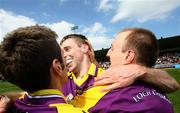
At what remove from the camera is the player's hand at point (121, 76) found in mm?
2891

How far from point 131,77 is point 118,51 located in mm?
273

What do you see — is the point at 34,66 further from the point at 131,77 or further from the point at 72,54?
the point at 72,54

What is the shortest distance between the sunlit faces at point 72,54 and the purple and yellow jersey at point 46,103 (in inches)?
89.8

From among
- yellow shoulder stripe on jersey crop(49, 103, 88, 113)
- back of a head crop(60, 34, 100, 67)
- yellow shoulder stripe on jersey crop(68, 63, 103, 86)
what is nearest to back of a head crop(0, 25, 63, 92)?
yellow shoulder stripe on jersey crop(49, 103, 88, 113)

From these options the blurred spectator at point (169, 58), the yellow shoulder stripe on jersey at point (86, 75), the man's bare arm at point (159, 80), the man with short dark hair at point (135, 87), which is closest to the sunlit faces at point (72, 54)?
the yellow shoulder stripe on jersey at point (86, 75)

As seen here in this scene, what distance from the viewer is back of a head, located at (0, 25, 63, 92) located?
92.6 inches

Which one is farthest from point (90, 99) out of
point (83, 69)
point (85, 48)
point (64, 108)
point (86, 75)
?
point (85, 48)

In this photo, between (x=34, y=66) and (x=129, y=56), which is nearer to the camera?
(x=34, y=66)

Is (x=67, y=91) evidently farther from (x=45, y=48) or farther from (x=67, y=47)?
(x=45, y=48)

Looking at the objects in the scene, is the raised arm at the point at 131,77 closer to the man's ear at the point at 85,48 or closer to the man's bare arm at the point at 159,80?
the man's bare arm at the point at 159,80

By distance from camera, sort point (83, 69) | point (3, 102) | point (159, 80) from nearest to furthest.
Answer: point (3, 102) → point (159, 80) → point (83, 69)

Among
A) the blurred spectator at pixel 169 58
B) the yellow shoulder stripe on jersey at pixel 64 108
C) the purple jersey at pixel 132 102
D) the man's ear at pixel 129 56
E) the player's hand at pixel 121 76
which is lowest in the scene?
the blurred spectator at pixel 169 58

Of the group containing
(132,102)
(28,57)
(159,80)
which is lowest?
Result: (132,102)

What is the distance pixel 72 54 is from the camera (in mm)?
4723
